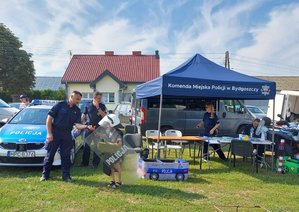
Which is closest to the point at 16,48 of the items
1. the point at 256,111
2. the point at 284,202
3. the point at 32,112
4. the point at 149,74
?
the point at 149,74

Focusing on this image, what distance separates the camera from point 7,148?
644cm

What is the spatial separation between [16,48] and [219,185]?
35.5m

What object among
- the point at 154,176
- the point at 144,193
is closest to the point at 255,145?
the point at 154,176

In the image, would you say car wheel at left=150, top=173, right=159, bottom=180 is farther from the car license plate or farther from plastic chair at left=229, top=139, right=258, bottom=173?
the car license plate

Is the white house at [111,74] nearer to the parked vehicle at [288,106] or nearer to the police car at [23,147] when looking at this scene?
the parked vehicle at [288,106]

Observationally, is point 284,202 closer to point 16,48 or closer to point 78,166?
point 78,166

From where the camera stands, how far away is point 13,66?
3553cm

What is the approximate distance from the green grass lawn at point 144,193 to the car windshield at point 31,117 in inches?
48.2

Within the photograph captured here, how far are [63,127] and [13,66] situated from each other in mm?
33207

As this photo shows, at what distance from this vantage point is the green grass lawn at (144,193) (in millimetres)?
4801

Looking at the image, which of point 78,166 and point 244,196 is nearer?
point 244,196

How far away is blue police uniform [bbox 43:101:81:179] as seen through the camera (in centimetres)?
577

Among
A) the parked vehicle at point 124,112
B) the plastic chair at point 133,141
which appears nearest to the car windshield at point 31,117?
the plastic chair at point 133,141

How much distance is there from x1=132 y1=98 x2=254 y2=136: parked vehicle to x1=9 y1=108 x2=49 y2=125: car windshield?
413 cm
